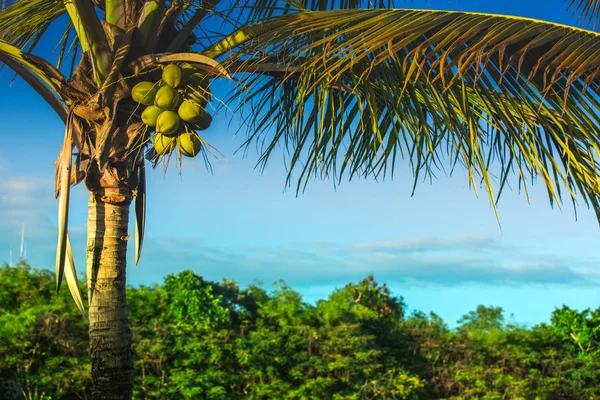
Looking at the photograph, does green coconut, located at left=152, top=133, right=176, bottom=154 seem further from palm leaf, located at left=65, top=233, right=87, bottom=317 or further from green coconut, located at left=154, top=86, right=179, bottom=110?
palm leaf, located at left=65, top=233, right=87, bottom=317

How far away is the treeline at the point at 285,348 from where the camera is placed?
8094mm

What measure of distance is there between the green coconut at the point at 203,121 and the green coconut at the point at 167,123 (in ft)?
0.37

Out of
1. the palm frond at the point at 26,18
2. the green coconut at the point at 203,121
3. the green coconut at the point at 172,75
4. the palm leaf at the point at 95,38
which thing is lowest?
the green coconut at the point at 203,121

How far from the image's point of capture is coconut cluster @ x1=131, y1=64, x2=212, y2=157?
357 cm

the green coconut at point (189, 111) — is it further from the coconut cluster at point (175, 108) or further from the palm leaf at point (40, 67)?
the palm leaf at point (40, 67)

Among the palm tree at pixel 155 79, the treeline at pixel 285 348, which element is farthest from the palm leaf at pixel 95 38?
the treeline at pixel 285 348

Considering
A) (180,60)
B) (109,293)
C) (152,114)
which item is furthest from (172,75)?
(109,293)

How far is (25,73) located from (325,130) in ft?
6.97

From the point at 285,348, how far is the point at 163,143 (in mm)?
5800

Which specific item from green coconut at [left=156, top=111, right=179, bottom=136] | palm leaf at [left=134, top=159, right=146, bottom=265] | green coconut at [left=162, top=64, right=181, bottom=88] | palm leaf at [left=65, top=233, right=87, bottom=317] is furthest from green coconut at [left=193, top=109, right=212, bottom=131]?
palm leaf at [left=65, top=233, right=87, bottom=317]

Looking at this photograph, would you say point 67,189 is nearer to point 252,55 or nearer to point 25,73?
point 25,73

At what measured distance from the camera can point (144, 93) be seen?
3.65m

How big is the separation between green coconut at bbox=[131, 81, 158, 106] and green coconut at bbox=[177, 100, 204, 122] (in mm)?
191

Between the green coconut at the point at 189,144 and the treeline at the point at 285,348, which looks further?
the treeline at the point at 285,348
